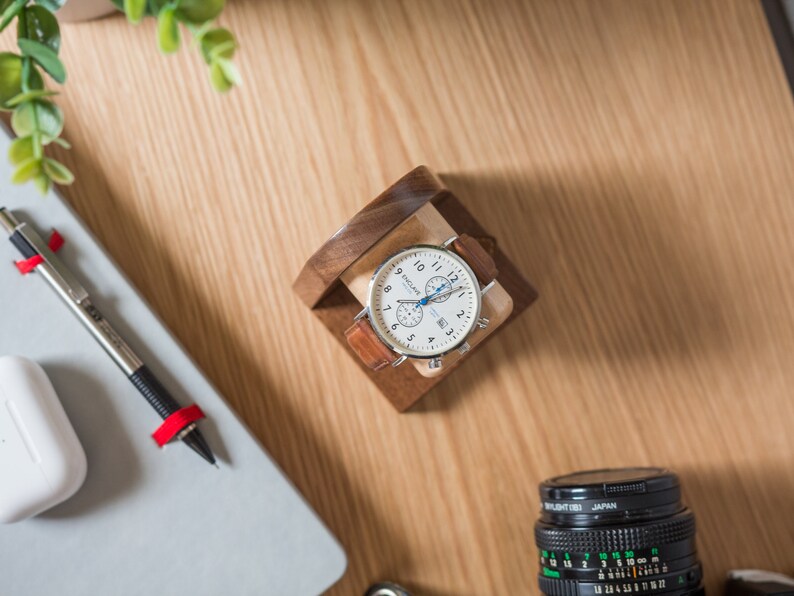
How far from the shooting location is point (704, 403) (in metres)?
0.70

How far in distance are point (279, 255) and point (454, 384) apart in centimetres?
18

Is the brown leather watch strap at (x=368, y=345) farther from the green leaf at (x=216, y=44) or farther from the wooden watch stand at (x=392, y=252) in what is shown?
the green leaf at (x=216, y=44)

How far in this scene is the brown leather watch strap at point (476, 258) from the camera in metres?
0.59

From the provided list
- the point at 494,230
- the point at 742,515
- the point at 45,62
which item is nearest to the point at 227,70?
the point at 45,62

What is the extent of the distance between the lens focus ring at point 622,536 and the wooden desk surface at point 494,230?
10cm

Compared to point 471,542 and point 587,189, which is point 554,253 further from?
point 471,542

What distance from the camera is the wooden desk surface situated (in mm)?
686

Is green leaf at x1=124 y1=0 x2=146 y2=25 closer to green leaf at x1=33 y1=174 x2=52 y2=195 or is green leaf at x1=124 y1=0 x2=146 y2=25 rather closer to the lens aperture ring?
green leaf at x1=33 y1=174 x2=52 y2=195

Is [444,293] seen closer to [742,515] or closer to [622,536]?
[622,536]

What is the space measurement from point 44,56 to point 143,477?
35 centimetres

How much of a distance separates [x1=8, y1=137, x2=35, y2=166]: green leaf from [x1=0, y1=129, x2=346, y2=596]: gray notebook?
246 millimetres

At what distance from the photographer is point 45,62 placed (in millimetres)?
431

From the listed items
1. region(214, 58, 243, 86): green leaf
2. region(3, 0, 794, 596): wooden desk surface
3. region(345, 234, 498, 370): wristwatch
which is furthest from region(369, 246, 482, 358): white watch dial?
region(214, 58, 243, 86): green leaf

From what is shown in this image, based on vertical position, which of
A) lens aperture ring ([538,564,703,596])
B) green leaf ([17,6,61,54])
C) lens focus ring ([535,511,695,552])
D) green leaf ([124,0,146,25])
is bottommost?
lens aperture ring ([538,564,703,596])
